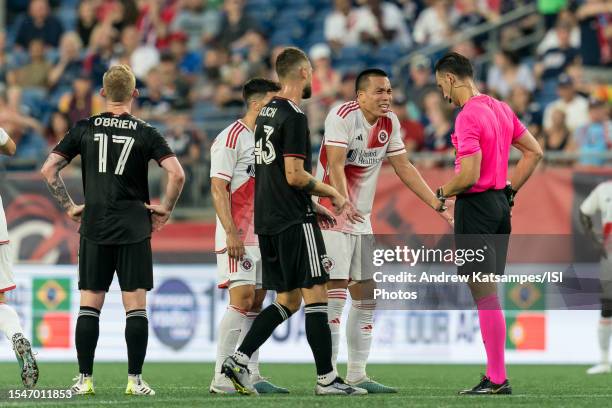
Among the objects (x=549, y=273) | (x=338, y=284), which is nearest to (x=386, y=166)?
(x=549, y=273)

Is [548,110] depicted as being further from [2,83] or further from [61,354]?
[2,83]

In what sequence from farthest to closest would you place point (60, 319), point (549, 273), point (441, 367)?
1. point (60, 319)
2. point (441, 367)
3. point (549, 273)

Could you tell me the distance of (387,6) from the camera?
63.7 ft

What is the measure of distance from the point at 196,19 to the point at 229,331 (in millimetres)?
12757

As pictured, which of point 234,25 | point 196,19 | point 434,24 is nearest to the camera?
point 434,24

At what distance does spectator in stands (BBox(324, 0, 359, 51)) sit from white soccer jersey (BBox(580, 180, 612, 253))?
6576 millimetres

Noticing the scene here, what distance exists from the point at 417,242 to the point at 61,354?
4.32 meters

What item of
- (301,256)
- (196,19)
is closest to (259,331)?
(301,256)

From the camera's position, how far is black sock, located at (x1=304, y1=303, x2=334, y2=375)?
8648mm

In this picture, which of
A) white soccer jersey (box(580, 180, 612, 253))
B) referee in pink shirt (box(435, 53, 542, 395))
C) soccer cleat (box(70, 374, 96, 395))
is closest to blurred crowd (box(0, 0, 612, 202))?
white soccer jersey (box(580, 180, 612, 253))

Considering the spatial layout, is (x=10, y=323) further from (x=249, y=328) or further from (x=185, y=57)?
(x=185, y=57)

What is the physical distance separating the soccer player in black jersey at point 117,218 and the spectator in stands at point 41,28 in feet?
42.0

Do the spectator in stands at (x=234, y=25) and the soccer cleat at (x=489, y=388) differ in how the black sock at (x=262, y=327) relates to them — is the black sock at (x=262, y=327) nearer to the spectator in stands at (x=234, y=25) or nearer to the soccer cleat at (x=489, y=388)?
the soccer cleat at (x=489, y=388)

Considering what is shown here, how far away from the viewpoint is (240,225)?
9.71 m
